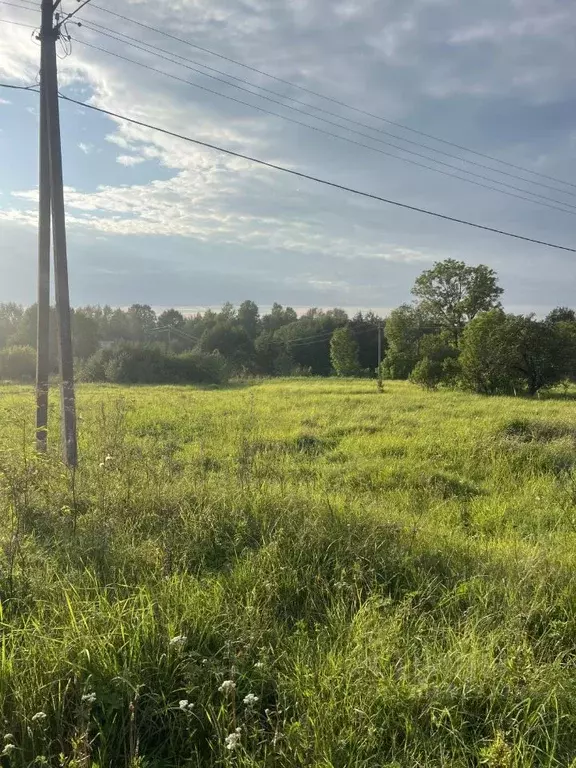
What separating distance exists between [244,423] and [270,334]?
57.3m

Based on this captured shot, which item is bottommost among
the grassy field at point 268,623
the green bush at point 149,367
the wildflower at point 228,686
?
the grassy field at point 268,623

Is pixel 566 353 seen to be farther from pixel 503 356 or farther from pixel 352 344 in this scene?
pixel 352 344

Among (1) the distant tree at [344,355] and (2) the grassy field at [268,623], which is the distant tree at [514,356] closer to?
(2) the grassy field at [268,623]

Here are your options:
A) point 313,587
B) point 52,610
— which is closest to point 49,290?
point 52,610

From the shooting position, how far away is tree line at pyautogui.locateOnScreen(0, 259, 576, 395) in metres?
26.2

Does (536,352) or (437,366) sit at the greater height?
(536,352)

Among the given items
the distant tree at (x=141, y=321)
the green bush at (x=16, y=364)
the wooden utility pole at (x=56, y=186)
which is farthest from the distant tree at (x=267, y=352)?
the wooden utility pole at (x=56, y=186)

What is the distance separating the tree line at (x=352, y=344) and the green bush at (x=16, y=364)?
0.08 metres

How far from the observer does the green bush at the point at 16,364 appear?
39688mm

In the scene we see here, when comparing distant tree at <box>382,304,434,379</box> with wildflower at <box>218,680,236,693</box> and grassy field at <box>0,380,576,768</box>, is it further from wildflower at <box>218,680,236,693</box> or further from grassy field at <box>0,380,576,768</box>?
wildflower at <box>218,680,236,693</box>

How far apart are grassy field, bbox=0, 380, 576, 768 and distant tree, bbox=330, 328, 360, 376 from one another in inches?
2084

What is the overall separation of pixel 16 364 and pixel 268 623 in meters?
43.2

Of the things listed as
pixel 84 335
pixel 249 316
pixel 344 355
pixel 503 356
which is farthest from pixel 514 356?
pixel 249 316

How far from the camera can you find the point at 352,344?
Answer: 59.8 m
